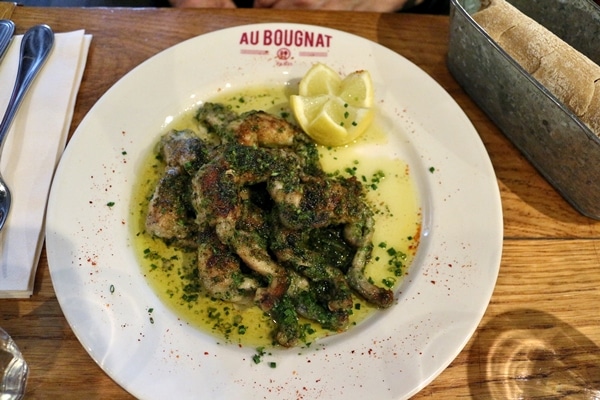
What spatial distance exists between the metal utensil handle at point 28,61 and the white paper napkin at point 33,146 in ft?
0.12

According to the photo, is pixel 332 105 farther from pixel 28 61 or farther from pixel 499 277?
pixel 28 61

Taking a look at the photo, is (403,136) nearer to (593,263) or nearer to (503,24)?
(503,24)

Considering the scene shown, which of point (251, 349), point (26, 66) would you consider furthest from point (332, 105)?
point (26, 66)

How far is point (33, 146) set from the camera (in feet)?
7.14

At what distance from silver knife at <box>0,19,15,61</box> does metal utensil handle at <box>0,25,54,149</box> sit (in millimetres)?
59

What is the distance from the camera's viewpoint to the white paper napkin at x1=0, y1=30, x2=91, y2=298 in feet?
6.22

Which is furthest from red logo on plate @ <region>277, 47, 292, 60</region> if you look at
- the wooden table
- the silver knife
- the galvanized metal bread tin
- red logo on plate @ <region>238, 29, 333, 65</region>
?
the silver knife

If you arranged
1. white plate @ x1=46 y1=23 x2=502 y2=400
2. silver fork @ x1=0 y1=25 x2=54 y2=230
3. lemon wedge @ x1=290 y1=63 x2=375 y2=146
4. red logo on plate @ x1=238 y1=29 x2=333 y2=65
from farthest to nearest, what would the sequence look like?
1. red logo on plate @ x1=238 y1=29 x2=333 y2=65
2. lemon wedge @ x1=290 y1=63 x2=375 y2=146
3. silver fork @ x1=0 y1=25 x2=54 y2=230
4. white plate @ x1=46 y1=23 x2=502 y2=400

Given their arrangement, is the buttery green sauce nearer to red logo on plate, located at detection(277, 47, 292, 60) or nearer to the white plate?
the white plate

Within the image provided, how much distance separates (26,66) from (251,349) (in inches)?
67.8

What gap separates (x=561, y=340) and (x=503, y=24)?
133 centimetres

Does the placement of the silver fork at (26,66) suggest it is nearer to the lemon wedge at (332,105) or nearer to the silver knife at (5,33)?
the silver knife at (5,33)

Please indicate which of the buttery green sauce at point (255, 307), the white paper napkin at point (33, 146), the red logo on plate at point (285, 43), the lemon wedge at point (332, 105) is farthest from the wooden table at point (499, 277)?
the lemon wedge at point (332, 105)

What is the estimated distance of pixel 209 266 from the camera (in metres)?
1.86
